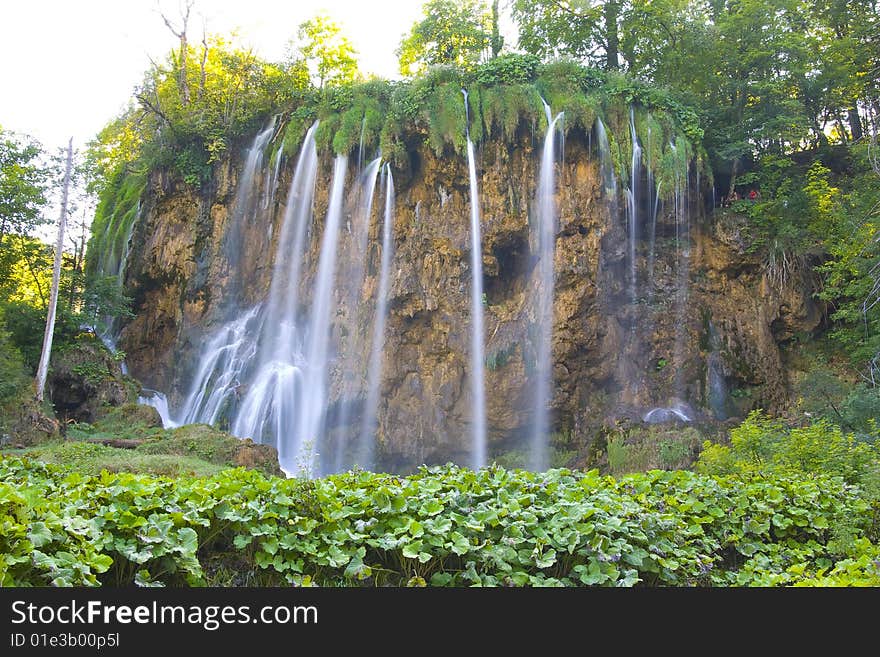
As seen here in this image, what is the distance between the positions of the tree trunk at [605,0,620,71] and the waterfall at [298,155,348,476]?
10651 millimetres

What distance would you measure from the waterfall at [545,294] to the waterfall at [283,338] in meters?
6.66

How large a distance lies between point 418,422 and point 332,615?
1492 centimetres

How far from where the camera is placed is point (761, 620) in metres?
3.23

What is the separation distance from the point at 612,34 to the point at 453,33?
19.3ft

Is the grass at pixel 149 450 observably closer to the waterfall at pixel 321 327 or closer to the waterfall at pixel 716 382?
the waterfall at pixel 321 327

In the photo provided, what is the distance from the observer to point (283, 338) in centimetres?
2002

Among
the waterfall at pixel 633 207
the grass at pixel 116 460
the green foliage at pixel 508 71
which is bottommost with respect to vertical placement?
the grass at pixel 116 460

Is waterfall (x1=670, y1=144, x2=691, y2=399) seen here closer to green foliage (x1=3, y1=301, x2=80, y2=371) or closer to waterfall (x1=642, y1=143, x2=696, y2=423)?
waterfall (x1=642, y1=143, x2=696, y2=423)

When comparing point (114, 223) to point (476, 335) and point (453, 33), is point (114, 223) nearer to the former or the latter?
point (453, 33)

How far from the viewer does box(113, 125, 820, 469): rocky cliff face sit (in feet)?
58.2

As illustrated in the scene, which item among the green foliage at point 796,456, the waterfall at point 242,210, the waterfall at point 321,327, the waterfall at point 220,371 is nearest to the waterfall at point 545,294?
A: the waterfall at point 321,327

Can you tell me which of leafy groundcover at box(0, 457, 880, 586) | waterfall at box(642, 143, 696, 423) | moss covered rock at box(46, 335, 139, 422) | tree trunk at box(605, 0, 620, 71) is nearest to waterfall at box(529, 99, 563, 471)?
waterfall at box(642, 143, 696, 423)

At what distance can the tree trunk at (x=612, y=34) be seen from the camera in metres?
22.9

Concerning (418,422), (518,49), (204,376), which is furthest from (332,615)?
(518,49)
